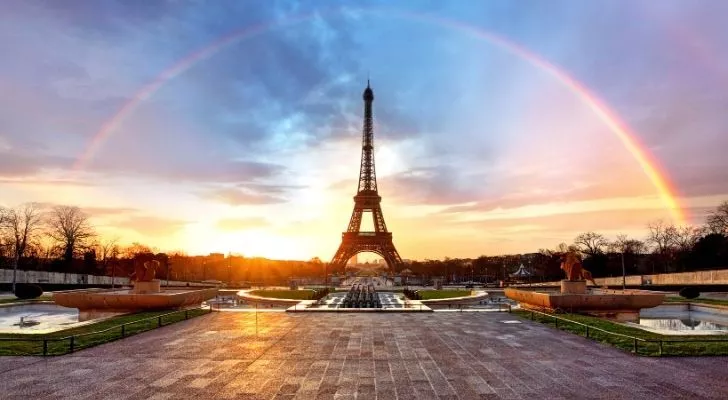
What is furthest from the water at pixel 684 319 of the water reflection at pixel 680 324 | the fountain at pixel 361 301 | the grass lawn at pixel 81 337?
the grass lawn at pixel 81 337

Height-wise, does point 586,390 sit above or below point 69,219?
below

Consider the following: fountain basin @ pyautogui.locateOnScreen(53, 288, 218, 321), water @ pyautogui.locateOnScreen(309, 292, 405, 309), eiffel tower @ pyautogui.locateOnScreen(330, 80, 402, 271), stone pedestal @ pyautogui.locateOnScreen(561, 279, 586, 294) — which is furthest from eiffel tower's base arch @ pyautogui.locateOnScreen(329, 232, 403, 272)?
fountain basin @ pyautogui.locateOnScreen(53, 288, 218, 321)

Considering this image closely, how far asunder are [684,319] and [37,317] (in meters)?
38.1

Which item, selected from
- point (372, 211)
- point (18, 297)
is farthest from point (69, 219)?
point (372, 211)

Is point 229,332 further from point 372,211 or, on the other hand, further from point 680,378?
point 372,211

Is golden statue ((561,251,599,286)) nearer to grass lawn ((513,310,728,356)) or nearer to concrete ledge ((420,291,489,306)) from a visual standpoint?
grass lawn ((513,310,728,356))

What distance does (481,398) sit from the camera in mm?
11055

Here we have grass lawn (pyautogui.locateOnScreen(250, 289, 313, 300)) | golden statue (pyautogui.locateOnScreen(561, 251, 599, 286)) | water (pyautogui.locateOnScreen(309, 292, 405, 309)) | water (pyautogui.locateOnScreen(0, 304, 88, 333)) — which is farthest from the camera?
grass lawn (pyautogui.locateOnScreen(250, 289, 313, 300))

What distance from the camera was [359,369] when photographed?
14039 mm

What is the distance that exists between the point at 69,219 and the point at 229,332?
68878mm

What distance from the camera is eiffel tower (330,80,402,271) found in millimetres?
101000

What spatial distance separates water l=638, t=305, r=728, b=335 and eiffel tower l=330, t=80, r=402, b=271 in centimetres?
6750

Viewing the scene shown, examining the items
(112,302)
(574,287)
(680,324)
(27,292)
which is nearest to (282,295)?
(27,292)

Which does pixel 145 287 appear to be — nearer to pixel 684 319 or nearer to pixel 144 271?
pixel 144 271
